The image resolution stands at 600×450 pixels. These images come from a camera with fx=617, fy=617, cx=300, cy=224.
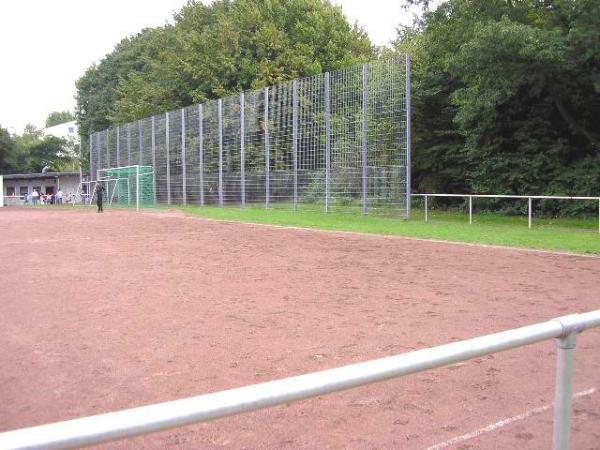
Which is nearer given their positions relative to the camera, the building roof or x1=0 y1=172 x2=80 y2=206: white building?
the building roof

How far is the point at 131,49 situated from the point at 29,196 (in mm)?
18435

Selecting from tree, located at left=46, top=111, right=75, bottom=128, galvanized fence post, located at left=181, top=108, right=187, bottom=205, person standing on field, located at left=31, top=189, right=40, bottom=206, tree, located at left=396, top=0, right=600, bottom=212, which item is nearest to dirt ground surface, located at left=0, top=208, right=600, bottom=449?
tree, located at left=396, top=0, right=600, bottom=212

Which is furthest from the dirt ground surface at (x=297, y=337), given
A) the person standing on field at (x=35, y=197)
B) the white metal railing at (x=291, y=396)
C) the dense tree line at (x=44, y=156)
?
the dense tree line at (x=44, y=156)

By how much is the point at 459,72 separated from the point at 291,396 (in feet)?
77.7

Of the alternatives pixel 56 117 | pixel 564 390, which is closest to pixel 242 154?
pixel 564 390

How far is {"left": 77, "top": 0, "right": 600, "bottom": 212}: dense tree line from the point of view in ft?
70.0

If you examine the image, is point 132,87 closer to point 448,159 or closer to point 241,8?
point 241,8

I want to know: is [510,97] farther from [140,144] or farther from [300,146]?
[140,144]

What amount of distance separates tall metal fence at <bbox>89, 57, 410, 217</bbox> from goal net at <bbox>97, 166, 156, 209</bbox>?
68 centimetres

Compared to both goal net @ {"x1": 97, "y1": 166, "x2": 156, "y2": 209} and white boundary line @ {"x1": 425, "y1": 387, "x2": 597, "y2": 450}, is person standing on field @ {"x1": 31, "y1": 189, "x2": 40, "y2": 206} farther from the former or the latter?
white boundary line @ {"x1": 425, "y1": 387, "x2": 597, "y2": 450}

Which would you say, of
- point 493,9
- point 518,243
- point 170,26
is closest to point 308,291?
point 518,243

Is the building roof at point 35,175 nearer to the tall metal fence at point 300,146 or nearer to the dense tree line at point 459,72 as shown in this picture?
the dense tree line at point 459,72

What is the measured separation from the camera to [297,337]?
21.4 feet

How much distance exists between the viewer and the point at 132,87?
55.8m
